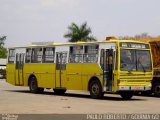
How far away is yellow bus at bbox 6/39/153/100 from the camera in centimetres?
2231

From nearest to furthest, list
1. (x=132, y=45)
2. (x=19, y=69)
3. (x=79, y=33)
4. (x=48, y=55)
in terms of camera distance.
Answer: (x=132, y=45)
(x=48, y=55)
(x=19, y=69)
(x=79, y=33)

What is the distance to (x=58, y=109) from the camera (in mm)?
17297

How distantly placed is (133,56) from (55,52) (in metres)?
5.50

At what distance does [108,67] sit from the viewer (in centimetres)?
2269

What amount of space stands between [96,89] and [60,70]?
3433 millimetres

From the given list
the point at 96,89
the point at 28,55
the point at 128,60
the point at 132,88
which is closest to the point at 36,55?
the point at 28,55

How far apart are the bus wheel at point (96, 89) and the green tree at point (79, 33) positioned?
4676 cm

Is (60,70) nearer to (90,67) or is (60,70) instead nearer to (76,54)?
(76,54)

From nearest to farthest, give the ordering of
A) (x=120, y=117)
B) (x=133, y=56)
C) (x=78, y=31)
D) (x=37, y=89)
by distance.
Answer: (x=120, y=117), (x=133, y=56), (x=37, y=89), (x=78, y=31)

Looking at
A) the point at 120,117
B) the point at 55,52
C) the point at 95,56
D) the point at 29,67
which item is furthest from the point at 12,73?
the point at 120,117

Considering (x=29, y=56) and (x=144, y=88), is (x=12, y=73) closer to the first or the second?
(x=29, y=56)

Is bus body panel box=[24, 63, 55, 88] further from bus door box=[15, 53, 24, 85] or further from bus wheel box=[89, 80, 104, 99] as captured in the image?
bus wheel box=[89, 80, 104, 99]

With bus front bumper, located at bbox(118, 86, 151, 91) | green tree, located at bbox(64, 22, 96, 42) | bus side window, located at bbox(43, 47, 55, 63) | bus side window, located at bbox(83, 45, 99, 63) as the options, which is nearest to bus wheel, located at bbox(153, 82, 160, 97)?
bus front bumper, located at bbox(118, 86, 151, 91)

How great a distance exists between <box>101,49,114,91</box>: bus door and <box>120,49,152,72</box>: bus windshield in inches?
22.1
